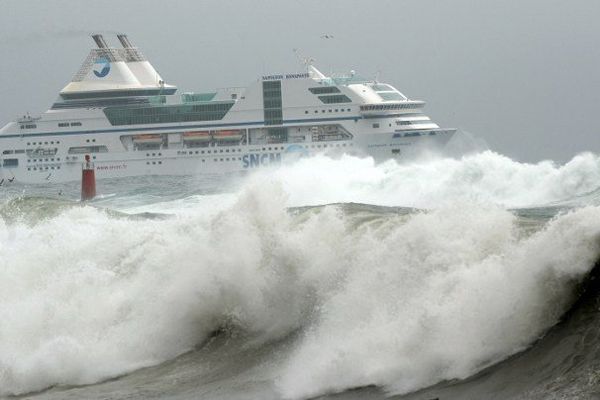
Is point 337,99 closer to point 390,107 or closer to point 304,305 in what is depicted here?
point 390,107

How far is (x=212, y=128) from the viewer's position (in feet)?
214

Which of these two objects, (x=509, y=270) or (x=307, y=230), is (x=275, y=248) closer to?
(x=307, y=230)

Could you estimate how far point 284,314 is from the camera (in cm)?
1221

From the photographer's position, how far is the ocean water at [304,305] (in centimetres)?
888

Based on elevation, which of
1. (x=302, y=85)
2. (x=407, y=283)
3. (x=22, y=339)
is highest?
(x=302, y=85)

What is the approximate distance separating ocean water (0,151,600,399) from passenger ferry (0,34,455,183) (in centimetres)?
4448

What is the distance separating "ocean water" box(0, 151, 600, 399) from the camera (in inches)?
350

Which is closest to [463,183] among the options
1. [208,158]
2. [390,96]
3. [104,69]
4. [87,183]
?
[87,183]

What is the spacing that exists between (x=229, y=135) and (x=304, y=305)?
5302 centimetres

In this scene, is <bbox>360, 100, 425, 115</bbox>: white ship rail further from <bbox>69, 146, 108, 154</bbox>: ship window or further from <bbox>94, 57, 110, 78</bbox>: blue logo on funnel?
<bbox>94, 57, 110, 78</bbox>: blue logo on funnel

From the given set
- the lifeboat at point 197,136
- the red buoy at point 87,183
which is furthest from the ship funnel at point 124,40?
the red buoy at point 87,183

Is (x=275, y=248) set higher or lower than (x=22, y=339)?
higher

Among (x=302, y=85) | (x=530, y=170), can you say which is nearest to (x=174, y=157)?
(x=302, y=85)

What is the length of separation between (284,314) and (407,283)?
2.13m
